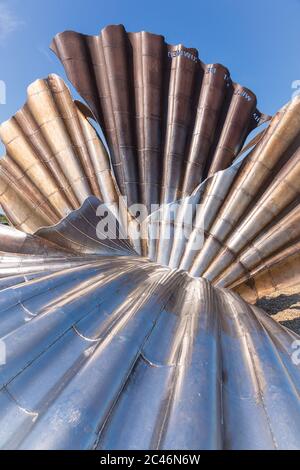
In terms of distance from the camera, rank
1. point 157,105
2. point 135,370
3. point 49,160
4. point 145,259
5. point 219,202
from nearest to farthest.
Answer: point 135,370
point 145,259
point 219,202
point 49,160
point 157,105

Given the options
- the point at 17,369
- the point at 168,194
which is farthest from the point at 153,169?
the point at 17,369

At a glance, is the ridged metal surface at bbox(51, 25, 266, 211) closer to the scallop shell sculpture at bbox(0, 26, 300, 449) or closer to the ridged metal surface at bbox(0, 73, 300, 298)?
the scallop shell sculpture at bbox(0, 26, 300, 449)

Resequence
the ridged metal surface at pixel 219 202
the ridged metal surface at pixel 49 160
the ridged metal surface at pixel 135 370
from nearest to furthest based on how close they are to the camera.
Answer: the ridged metal surface at pixel 135 370
the ridged metal surface at pixel 219 202
the ridged metal surface at pixel 49 160

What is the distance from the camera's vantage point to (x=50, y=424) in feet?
3.86

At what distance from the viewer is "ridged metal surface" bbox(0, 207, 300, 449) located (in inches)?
46.8

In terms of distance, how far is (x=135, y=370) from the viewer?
145cm

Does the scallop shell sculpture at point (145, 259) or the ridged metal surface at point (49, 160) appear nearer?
the scallop shell sculpture at point (145, 259)

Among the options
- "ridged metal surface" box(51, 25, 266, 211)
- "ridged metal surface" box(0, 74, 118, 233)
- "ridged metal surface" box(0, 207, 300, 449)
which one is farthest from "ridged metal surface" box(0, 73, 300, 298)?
"ridged metal surface" box(0, 207, 300, 449)

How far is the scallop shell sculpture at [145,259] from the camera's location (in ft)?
4.17

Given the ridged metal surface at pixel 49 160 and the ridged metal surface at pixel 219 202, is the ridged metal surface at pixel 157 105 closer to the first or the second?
the ridged metal surface at pixel 49 160

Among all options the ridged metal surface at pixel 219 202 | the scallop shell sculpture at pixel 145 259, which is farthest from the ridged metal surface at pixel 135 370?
the ridged metal surface at pixel 219 202

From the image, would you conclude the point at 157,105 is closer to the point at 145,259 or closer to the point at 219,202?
the point at 219,202

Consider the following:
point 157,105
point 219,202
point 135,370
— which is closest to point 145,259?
point 219,202

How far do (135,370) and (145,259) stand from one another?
208cm
